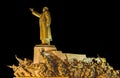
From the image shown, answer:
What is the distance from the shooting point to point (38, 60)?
20.1m

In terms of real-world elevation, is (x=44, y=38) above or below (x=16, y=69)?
above

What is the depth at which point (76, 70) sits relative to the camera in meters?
20.1

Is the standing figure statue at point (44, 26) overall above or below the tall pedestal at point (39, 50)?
above

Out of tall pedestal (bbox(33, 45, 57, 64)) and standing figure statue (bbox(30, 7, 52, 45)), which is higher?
standing figure statue (bbox(30, 7, 52, 45))

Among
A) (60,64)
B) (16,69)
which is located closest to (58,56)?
(60,64)

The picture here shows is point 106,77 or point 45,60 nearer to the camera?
point 45,60

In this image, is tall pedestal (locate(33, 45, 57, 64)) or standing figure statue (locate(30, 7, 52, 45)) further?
→ standing figure statue (locate(30, 7, 52, 45))

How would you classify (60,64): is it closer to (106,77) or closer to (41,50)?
(41,50)

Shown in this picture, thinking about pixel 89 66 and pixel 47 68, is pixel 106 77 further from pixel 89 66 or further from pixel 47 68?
pixel 47 68

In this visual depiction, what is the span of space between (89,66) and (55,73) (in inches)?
70.8

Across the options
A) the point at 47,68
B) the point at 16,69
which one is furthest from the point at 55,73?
the point at 16,69

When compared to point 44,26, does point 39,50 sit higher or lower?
lower

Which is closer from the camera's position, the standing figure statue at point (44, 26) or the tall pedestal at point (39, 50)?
the tall pedestal at point (39, 50)

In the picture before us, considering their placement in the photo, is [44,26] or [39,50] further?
[44,26]
